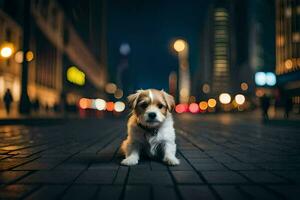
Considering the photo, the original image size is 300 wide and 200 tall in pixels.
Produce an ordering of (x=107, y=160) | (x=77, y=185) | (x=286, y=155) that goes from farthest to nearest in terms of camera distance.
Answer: (x=286, y=155) < (x=107, y=160) < (x=77, y=185)

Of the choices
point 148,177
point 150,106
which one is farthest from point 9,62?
point 148,177

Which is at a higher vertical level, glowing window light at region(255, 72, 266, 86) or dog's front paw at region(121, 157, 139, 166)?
glowing window light at region(255, 72, 266, 86)

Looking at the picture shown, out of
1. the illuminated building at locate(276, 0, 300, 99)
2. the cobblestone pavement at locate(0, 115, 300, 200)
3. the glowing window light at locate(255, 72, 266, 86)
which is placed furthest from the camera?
the illuminated building at locate(276, 0, 300, 99)

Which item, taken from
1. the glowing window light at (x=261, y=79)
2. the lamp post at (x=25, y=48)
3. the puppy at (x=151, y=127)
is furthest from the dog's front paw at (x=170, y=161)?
the glowing window light at (x=261, y=79)

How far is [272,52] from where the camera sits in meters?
107

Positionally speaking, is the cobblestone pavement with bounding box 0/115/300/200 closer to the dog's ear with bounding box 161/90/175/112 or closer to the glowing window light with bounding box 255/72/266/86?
the dog's ear with bounding box 161/90/175/112

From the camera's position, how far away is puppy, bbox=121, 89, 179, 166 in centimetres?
518

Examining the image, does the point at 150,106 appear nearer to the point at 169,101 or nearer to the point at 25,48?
the point at 169,101

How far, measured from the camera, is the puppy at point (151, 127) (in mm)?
5184

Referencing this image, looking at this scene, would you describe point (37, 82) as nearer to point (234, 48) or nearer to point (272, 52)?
point (272, 52)

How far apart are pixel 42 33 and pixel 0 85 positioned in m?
17.2

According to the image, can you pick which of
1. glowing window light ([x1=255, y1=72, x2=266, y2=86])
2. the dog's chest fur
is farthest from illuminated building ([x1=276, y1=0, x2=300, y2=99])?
the dog's chest fur

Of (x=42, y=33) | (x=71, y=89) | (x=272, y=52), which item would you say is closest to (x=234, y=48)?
(x=272, y=52)

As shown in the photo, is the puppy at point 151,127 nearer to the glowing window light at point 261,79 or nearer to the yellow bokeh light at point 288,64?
the glowing window light at point 261,79
